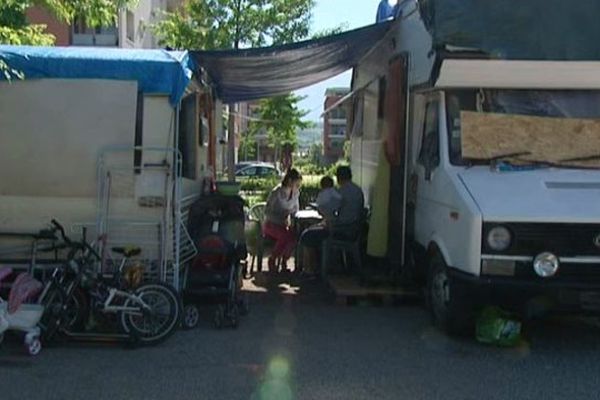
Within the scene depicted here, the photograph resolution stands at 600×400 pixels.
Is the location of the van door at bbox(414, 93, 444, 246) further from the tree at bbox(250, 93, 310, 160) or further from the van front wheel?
the tree at bbox(250, 93, 310, 160)

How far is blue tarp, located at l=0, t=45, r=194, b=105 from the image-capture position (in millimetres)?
7160

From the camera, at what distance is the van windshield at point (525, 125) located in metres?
6.70

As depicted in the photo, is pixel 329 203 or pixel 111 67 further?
pixel 329 203

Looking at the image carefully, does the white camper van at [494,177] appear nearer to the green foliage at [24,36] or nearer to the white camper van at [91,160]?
the white camper van at [91,160]

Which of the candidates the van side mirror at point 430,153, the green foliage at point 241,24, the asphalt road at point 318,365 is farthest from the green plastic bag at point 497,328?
the green foliage at point 241,24

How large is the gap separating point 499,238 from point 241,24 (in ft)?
42.8

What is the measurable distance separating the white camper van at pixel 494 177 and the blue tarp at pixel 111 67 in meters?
2.49

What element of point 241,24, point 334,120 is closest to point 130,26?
point 334,120

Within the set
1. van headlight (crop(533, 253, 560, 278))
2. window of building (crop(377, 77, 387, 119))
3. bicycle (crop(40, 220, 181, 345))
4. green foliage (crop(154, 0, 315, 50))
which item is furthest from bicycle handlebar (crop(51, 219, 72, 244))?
green foliage (crop(154, 0, 315, 50))

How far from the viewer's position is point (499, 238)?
602cm

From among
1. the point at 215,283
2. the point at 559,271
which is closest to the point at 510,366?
the point at 559,271

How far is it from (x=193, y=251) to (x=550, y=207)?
355cm

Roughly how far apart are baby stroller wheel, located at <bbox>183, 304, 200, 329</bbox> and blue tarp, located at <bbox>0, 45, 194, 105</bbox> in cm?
201

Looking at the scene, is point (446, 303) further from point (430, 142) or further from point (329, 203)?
point (329, 203)
